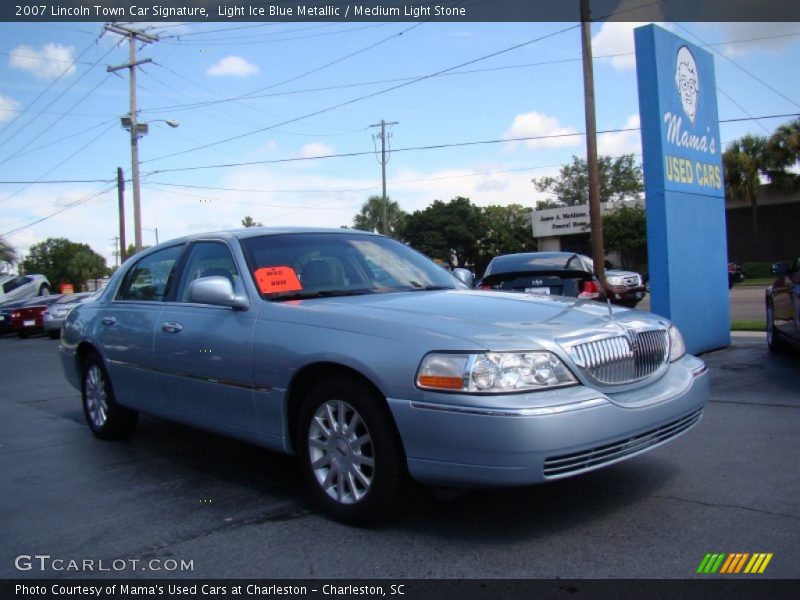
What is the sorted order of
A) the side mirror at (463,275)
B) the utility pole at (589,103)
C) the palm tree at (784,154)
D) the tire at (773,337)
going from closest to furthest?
the side mirror at (463,275), the tire at (773,337), the utility pole at (589,103), the palm tree at (784,154)

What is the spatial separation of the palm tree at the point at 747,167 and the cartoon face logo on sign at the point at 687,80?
32550 mm

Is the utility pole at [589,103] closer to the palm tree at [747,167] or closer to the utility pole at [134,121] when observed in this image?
the utility pole at [134,121]

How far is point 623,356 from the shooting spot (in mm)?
3561

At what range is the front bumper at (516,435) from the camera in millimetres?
3041

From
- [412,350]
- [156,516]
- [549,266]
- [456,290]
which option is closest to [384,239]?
[456,290]

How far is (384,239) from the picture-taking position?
529 cm

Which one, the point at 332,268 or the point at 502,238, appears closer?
the point at 332,268

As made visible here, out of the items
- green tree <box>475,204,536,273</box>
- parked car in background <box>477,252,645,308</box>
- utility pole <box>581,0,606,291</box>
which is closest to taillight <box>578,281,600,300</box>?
parked car in background <box>477,252,645,308</box>

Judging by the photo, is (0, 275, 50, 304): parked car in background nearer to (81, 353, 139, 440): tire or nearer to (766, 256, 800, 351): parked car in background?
(81, 353, 139, 440): tire

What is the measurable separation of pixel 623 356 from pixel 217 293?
2280mm

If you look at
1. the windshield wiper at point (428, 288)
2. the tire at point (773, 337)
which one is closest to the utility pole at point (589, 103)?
the tire at point (773, 337)

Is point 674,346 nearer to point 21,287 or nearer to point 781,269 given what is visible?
point 781,269

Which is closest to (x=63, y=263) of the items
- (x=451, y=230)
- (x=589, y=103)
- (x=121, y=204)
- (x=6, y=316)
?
(x=451, y=230)

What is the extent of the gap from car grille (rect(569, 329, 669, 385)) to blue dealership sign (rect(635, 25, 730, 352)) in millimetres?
5111
